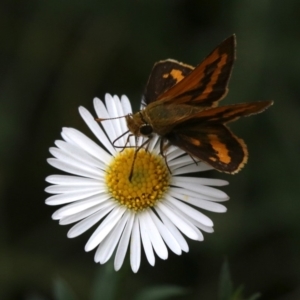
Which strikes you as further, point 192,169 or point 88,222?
point 192,169

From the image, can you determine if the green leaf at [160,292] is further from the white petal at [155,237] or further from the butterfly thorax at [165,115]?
the butterfly thorax at [165,115]

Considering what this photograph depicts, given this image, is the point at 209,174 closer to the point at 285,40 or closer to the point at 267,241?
the point at 267,241

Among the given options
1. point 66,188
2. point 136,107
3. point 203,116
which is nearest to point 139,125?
point 203,116

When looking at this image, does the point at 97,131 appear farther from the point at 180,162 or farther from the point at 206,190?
the point at 206,190

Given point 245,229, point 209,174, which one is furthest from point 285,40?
point 245,229

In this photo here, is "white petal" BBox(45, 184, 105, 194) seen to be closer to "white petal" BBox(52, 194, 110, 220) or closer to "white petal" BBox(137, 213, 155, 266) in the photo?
"white petal" BBox(52, 194, 110, 220)
